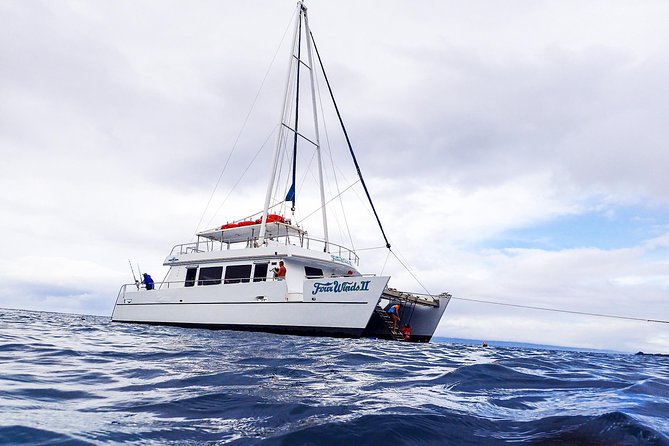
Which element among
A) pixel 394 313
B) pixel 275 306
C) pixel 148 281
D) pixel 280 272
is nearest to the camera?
pixel 275 306

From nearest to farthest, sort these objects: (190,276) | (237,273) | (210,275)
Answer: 1. (237,273)
2. (210,275)
3. (190,276)

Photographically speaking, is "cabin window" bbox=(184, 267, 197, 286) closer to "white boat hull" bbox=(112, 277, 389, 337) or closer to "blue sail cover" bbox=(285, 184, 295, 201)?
"white boat hull" bbox=(112, 277, 389, 337)

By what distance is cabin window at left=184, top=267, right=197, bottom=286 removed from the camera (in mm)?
18688

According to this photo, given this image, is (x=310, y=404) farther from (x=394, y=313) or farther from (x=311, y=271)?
(x=311, y=271)

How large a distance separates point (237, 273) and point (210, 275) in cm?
161

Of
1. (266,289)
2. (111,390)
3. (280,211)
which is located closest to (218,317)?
(266,289)

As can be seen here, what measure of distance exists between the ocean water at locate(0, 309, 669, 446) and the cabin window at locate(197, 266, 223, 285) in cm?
1105

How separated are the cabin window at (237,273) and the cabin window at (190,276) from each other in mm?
2044

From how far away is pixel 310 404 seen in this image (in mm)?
3709

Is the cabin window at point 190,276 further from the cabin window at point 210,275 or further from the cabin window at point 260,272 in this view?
the cabin window at point 260,272

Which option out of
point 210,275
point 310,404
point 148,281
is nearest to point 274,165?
point 210,275

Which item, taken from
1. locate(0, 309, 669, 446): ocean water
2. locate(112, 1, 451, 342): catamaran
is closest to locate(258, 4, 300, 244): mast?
locate(112, 1, 451, 342): catamaran

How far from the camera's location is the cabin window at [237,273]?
1679 centimetres

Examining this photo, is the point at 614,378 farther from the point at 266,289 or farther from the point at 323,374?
the point at 266,289
